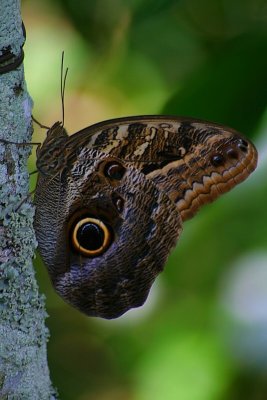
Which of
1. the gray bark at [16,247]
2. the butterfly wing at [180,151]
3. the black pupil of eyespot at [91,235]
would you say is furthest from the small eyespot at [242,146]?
the gray bark at [16,247]

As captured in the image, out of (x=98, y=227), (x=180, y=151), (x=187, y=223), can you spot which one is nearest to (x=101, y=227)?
(x=98, y=227)

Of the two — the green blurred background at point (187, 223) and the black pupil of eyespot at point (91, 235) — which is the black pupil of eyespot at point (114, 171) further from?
the green blurred background at point (187, 223)

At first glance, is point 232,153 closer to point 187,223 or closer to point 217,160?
point 217,160

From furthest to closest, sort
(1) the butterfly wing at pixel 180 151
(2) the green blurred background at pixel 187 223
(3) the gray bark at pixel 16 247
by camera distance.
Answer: (2) the green blurred background at pixel 187 223 → (1) the butterfly wing at pixel 180 151 → (3) the gray bark at pixel 16 247

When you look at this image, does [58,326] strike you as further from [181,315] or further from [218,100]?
[218,100]

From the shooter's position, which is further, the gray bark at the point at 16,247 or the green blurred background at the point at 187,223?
the green blurred background at the point at 187,223

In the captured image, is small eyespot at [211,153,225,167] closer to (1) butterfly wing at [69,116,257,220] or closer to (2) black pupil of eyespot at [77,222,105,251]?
(1) butterfly wing at [69,116,257,220]

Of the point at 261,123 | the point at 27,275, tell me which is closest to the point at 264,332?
the point at 261,123
